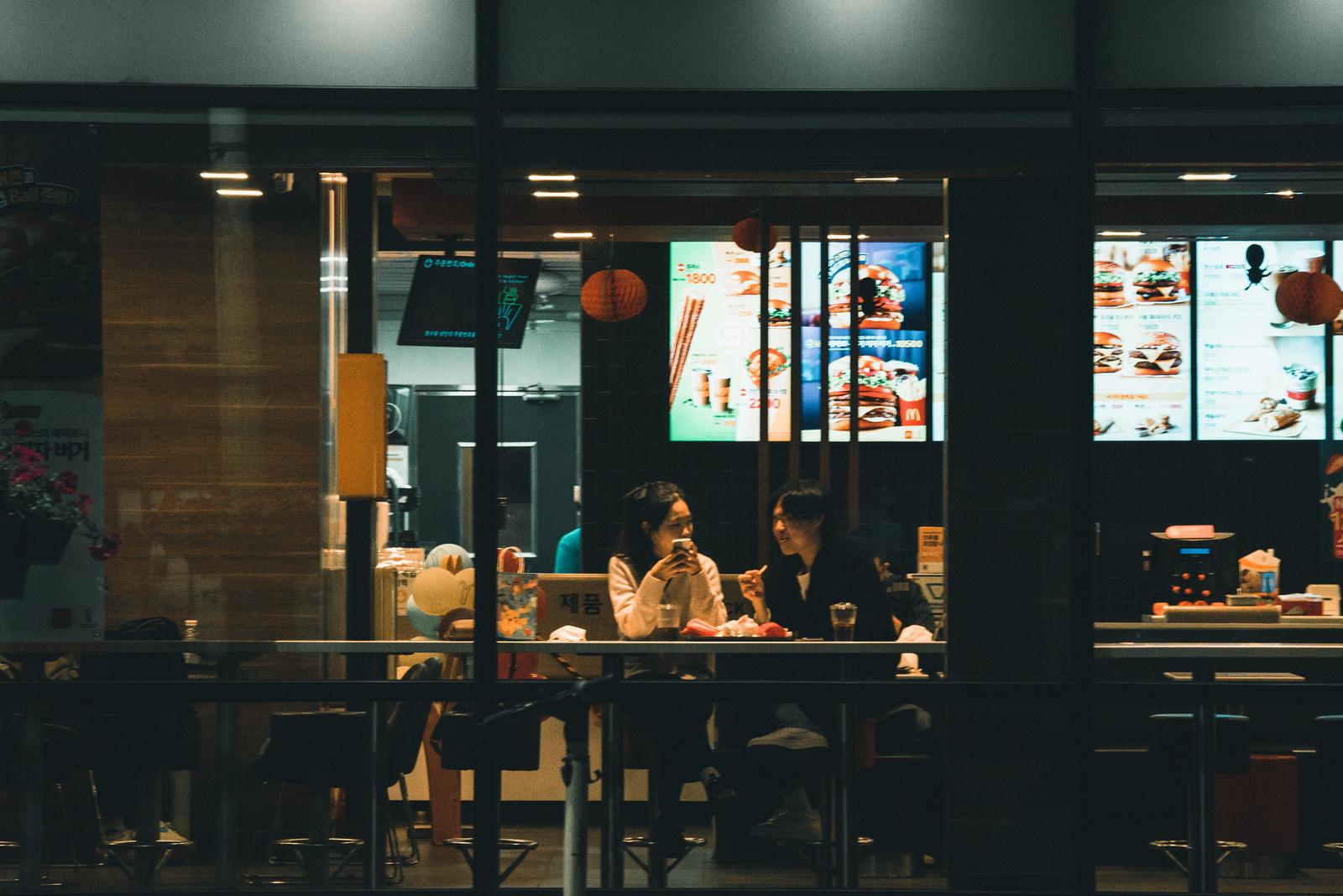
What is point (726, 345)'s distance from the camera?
634cm

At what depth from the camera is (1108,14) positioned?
542 centimetres

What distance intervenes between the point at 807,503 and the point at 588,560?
86 cm

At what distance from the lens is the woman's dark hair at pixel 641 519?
5.89 meters

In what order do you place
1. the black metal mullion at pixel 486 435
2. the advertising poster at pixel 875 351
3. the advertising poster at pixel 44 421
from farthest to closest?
1. the advertising poster at pixel 875 351
2. the advertising poster at pixel 44 421
3. the black metal mullion at pixel 486 435

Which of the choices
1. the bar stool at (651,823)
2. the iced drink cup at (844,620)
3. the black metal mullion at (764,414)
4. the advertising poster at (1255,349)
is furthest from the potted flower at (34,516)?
the advertising poster at (1255,349)

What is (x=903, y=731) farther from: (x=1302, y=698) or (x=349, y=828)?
(x=349, y=828)

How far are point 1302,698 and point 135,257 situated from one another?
4.41 meters

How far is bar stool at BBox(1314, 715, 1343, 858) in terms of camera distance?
18.2 feet

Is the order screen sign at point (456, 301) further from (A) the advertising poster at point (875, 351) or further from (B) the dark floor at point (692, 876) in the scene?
(B) the dark floor at point (692, 876)

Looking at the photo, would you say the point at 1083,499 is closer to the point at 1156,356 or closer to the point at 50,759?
the point at 1156,356

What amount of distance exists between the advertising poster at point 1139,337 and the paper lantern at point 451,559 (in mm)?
2270

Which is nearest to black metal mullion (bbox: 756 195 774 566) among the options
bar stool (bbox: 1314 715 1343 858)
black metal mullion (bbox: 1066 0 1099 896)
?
black metal mullion (bbox: 1066 0 1099 896)

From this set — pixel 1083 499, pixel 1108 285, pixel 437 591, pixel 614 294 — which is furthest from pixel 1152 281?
pixel 437 591

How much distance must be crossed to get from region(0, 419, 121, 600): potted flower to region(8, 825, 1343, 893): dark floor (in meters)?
1.03
